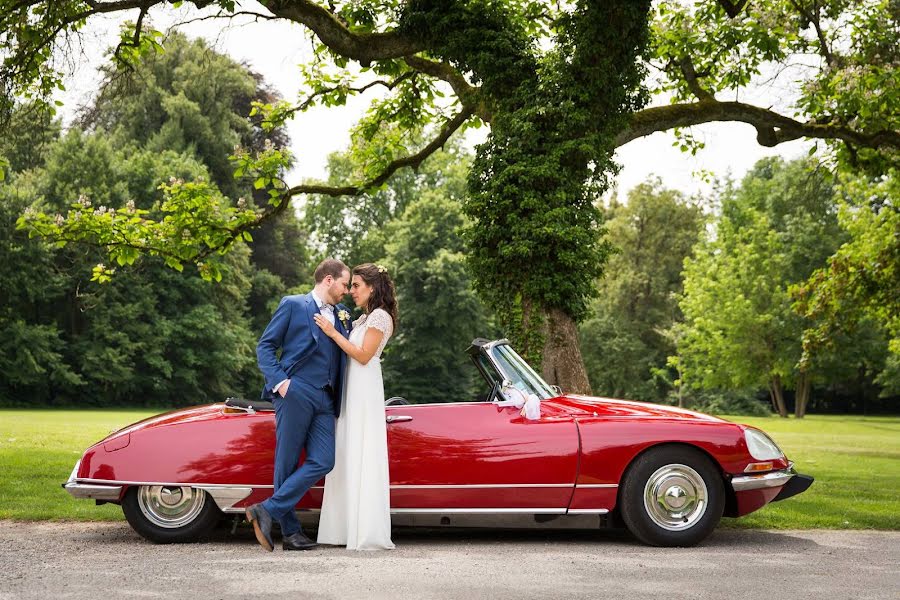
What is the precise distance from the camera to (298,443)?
6.94 metres

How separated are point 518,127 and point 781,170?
160ft

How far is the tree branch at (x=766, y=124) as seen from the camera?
14484 mm

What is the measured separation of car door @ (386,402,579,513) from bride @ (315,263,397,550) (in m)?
0.19

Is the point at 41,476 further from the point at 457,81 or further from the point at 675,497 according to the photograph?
the point at 675,497

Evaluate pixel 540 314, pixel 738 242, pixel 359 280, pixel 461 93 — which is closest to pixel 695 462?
pixel 359 280

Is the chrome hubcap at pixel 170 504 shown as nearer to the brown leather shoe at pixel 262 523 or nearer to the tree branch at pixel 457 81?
the brown leather shoe at pixel 262 523

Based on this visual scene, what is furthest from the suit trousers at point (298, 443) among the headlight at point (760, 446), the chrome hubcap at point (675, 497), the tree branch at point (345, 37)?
the tree branch at point (345, 37)

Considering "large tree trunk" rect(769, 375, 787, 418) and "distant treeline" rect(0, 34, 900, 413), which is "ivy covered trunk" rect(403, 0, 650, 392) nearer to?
"distant treeline" rect(0, 34, 900, 413)

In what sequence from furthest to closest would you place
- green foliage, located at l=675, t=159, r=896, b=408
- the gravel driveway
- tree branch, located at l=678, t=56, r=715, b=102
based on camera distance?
green foliage, located at l=675, t=159, r=896, b=408 < tree branch, located at l=678, t=56, r=715, b=102 < the gravel driveway

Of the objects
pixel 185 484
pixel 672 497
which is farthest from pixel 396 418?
pixel 672 497

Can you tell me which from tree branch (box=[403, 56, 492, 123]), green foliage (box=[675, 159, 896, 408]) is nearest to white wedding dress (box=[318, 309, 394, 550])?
tree branch (box=[403, 56, 492, 123])

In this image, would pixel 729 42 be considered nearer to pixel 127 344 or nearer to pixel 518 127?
pixel 518 127

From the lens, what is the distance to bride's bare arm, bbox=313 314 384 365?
280 inches

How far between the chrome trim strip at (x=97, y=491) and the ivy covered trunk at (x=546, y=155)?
18.6ft
